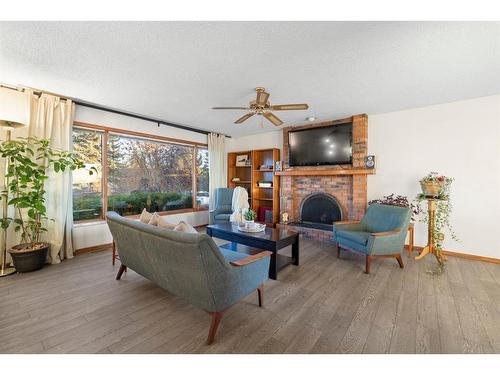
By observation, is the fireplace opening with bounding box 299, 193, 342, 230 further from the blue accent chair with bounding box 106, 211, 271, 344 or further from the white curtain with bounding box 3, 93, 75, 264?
the white curtain with bounding box 3, 93, 75, 264

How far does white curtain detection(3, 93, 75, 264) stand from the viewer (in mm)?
2920

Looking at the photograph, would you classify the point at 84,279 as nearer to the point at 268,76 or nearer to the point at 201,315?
the point at 201,315

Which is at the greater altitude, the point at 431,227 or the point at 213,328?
the point at 431,227

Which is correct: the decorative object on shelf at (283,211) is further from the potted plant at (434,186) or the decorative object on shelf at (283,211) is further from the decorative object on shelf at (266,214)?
the potted plant at (434,186)

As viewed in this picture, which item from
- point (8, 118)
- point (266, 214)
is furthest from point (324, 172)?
point (8, 118)

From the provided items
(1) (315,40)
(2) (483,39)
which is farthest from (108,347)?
(2) (483,39)

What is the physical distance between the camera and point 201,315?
1863 mm

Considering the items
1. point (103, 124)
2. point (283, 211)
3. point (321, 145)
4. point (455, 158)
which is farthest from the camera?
point (283, 211)

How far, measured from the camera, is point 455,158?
3.30 meters

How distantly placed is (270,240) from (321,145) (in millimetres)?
2622

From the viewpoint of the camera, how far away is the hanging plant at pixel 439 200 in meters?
3.03

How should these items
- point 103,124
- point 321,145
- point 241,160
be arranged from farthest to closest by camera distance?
point 241,160 < point 321,145 < point 103,124

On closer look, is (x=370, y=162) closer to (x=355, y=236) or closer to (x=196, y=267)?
(x=355, y=236)

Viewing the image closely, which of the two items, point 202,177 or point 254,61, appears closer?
point 254,61
